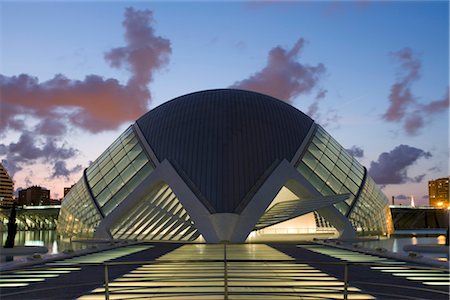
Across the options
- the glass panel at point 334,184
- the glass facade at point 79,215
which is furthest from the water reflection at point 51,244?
the glass panel at point 334,184

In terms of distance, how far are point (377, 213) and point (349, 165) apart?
424cm

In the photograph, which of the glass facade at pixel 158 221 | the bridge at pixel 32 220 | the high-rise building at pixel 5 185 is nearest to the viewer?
the glass facade at pixel 158 221

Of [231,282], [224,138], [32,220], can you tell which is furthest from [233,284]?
[32,220]

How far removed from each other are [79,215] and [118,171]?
4.22 metres

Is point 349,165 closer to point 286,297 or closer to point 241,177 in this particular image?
point 241,177

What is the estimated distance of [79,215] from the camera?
35.6 metres

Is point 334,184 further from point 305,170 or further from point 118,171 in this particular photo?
point 118,171

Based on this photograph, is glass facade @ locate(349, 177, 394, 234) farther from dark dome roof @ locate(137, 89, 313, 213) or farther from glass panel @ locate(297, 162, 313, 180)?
dark dome roof @ locate(137, 89, 313, 213)

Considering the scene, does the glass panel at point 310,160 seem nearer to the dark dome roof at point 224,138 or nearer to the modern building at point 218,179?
the modern building at point 218,179

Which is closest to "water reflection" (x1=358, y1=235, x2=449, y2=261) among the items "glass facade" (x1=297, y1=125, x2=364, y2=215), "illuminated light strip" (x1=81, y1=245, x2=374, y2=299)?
"glass facade" (x1=297, y1=125, x2=364, y2=215)

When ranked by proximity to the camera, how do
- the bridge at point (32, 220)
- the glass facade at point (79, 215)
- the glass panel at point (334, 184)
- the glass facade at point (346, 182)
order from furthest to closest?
the bridge at point (32, 220), the glass panel at point (334, 184), the glass facade at point (346, 182), the glass facade at point (79, 215)

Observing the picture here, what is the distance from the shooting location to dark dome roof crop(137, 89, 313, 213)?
31828 mm

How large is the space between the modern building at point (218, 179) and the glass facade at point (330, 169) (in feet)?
0.32

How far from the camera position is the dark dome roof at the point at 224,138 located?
31828 millimetres
